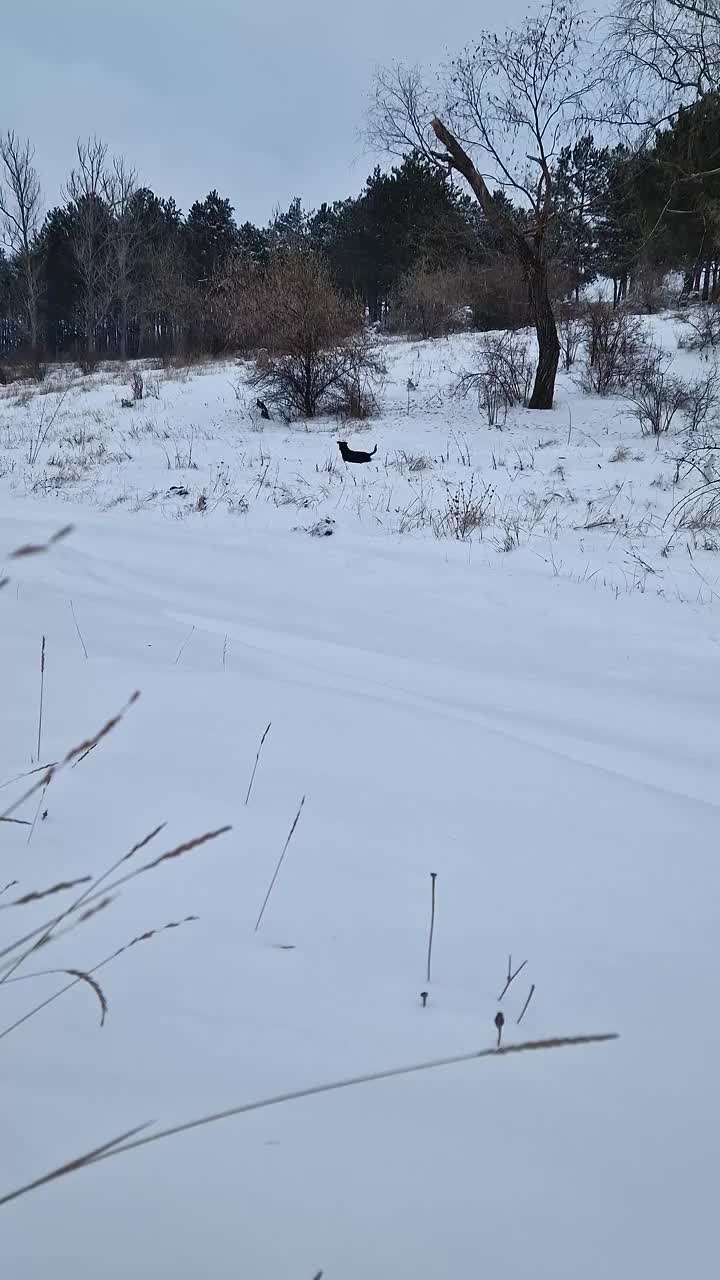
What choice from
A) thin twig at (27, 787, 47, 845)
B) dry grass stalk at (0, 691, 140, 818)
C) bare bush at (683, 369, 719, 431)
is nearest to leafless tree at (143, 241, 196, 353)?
bare bush at (683, 369, 719, 431)

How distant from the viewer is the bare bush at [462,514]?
526cm

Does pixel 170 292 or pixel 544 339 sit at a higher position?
pixel 170 292

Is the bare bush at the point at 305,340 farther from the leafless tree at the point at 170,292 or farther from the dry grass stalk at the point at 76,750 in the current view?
the leafless tree at the point at 170,292

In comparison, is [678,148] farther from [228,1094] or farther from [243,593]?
[228,1094]

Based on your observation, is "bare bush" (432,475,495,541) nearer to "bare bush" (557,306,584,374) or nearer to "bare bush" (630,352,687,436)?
"bare bush" (630,352,687,436)

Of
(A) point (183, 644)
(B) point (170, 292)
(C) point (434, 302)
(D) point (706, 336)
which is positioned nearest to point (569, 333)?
(D) point (706, 336)

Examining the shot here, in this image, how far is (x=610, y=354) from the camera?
36.6 ft

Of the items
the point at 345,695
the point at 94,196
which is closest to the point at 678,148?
the point at 345,695

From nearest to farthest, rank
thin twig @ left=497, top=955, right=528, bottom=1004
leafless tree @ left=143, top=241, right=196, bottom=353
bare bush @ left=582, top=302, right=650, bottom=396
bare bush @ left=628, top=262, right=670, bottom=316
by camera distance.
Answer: thin twig @ left=497, top=955, right=528, bottom=1004 < bare bush @ left=582, top=302, right=650, bottom=396 < bare bush @ left=628, top=262, right=670, bottom=316 < leafless tree @ left=143, top=241, right=196, bottom=353

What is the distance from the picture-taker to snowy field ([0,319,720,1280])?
0.83m

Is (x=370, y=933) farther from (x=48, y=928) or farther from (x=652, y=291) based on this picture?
(x=652, y=291)

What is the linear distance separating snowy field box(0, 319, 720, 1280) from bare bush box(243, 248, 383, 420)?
768cm

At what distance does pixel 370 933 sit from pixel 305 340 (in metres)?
10.3

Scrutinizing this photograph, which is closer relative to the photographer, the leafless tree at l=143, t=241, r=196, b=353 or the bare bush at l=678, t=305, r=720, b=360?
the bare bush at l=678, t=305, r=720, b=360
